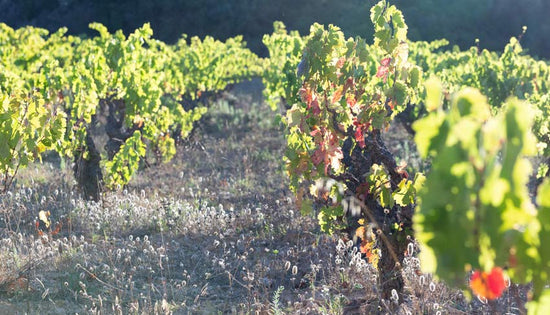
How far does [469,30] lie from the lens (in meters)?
26.4

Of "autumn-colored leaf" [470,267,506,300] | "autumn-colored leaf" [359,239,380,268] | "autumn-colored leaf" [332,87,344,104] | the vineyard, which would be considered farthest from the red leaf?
"autumn-colored leaf" [470,267,506,300]

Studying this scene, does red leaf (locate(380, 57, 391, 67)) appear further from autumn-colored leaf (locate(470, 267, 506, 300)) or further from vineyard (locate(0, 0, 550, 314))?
autumn-colored leaf (locate(470, 267, 506, 300))

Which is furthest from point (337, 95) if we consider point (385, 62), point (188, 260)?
point (188, 260)

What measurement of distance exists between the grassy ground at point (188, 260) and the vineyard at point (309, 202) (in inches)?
0.8

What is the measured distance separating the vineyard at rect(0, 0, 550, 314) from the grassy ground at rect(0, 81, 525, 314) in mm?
21

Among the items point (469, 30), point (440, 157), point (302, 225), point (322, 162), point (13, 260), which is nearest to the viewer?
point (440, 157)

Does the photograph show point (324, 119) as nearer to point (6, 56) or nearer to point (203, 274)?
point (203, 274)

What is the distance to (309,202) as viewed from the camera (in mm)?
3941

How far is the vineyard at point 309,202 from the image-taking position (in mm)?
1465

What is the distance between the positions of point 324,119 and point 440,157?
252 centimetres

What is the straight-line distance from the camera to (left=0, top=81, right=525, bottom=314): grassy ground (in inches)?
161

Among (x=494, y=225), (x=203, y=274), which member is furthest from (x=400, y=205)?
(x=494, y=225)

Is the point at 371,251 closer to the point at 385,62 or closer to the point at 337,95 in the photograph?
the point at 337,95

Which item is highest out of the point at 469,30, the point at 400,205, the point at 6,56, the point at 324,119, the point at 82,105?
the point at 469,30
